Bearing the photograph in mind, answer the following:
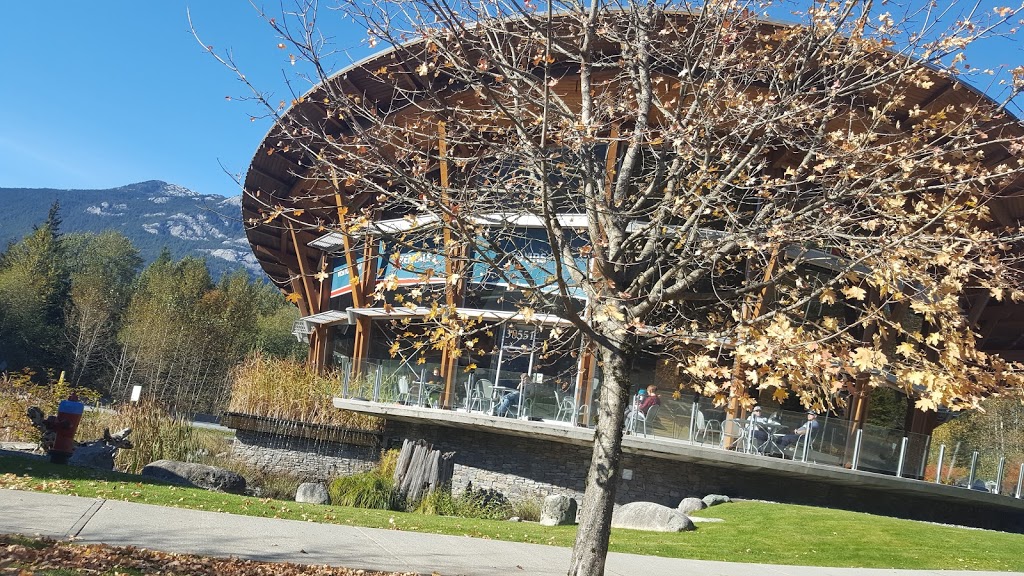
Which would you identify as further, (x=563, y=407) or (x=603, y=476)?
(x=563, y=407)

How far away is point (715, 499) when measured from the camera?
2075cm

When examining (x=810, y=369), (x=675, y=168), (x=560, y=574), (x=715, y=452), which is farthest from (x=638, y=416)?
(x=810, y=369)

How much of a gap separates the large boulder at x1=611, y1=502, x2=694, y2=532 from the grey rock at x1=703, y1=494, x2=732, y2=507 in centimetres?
438

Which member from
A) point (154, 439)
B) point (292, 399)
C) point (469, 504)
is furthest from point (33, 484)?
point (292, 399)

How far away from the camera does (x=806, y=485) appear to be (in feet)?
75.2

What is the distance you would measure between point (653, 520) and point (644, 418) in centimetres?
460

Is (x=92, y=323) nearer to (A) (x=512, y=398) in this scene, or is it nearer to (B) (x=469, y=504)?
(A) (x=512, y=398)

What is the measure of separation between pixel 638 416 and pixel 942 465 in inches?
381

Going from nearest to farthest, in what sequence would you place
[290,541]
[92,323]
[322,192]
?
[290,541] < [322,192] < [92,323]

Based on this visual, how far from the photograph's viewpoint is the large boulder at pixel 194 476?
15438 millimetres

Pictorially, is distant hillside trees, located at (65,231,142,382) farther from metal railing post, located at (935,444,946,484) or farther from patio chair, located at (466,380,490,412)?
metal railing post, located at (935,444,946,484)

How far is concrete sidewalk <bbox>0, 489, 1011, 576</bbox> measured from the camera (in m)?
7.92

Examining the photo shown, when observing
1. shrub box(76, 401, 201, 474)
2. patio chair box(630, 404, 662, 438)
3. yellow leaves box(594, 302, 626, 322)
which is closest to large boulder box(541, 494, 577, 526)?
patio chair box(630, 404, 662, 438)

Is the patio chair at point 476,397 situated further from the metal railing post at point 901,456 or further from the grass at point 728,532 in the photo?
the metal railing post at point 901,456
